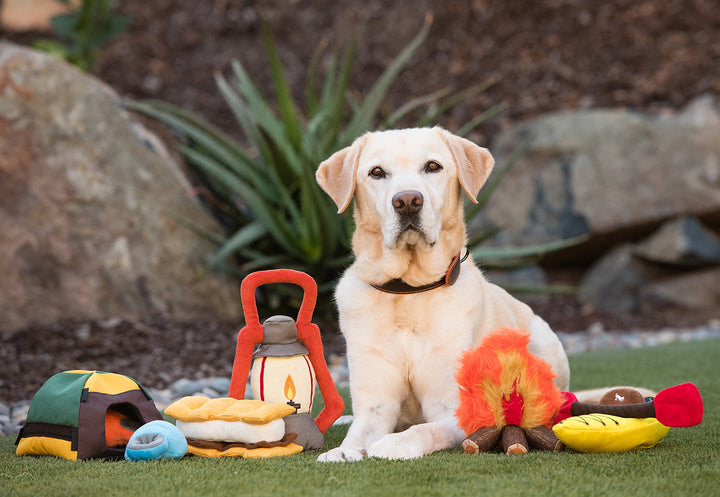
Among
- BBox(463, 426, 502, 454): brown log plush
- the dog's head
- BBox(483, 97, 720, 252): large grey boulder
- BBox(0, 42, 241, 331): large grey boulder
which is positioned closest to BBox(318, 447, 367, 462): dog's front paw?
BBox(463, 426, 502, 454): brown log plush

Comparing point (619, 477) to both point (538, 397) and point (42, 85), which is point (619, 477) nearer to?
point (538, 397)

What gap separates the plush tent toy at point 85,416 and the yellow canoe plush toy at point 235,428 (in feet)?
0.67

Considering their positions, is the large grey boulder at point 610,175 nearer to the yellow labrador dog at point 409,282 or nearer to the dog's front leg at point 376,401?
the yellow labrador dog at point 409,282

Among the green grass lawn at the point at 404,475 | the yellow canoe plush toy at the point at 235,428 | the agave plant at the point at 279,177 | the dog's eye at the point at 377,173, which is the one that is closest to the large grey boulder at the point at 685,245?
the agave plant at the point at 279,177

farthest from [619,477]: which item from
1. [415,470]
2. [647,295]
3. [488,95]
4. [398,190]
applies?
[488,95]

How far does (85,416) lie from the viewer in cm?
231

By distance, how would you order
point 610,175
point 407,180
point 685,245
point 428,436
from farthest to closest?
point 610,175 → point 685,245 → point 407,180 → point 428,436

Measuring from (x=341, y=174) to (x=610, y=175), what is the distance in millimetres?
5356

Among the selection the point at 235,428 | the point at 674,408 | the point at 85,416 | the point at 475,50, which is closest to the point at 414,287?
the point at 235,428

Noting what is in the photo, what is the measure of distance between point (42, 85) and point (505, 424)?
4485 millimetres

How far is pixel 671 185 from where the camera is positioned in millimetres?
7305

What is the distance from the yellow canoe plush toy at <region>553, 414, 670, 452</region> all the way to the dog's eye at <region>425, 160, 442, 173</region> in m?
1.02

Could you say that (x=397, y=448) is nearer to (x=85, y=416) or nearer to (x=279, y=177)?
(x=85, y=416)

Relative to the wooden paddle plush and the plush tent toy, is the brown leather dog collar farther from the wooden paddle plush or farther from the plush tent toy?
the plush tent toy
